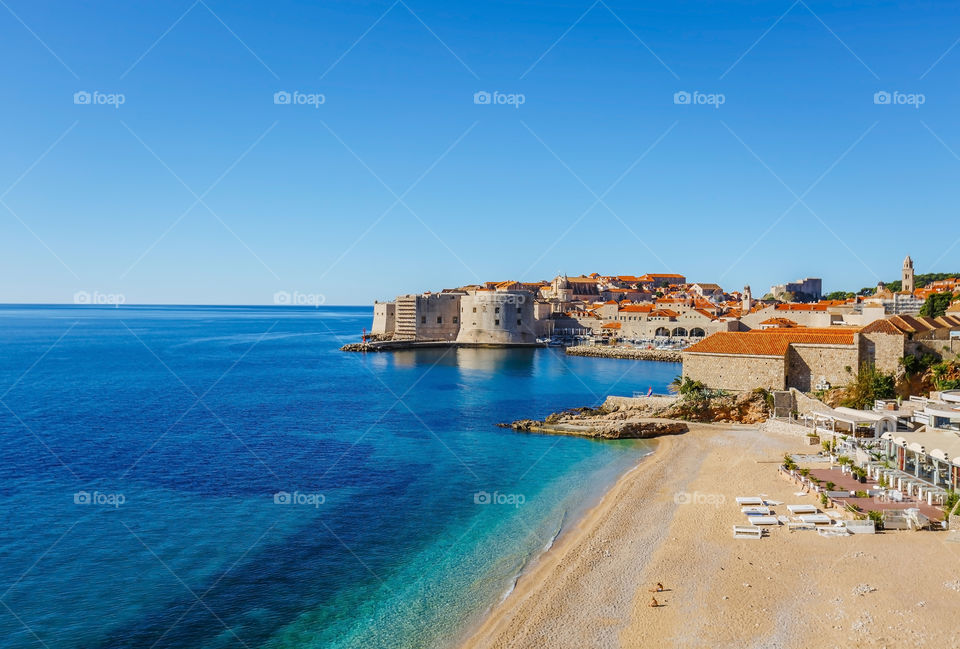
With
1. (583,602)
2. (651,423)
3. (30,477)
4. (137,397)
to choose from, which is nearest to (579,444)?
(651,423)

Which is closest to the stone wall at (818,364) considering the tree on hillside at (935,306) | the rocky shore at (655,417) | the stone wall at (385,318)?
the rocky shore at (655,417)

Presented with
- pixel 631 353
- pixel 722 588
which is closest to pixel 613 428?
pixel 722 588

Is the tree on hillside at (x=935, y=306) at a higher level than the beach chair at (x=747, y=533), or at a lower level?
higher

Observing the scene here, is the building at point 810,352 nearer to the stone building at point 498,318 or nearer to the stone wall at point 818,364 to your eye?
the stone wall at point 818,364

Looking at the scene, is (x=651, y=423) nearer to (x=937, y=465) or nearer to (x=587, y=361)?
(x=937, y=465)

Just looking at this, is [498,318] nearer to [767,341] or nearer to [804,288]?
[767,341]

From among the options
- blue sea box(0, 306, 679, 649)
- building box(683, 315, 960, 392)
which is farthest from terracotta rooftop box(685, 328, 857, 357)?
blue sea box(0, 306, 679, 649)
